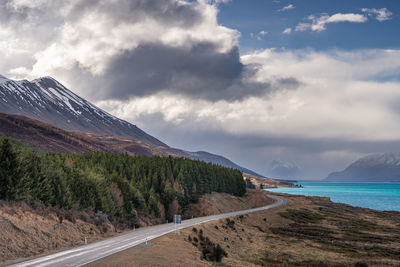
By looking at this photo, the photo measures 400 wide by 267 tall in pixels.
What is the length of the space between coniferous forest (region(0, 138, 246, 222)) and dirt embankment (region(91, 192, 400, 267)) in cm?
1656

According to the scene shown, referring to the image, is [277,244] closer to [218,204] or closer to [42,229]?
[42,229]

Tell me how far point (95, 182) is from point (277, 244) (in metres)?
34.4

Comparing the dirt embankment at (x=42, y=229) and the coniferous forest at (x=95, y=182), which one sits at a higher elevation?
the coniferous forest at (x=95, y=182)

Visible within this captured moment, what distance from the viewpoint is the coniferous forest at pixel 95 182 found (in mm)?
46500

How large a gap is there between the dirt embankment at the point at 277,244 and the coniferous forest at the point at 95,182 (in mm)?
16558

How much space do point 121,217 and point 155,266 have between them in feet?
121

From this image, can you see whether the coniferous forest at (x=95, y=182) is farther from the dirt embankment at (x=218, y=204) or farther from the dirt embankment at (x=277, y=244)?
the dirt embankment at (x=277, y=244)

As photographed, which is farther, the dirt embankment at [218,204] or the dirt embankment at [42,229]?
the dirt embankment at [218,204]

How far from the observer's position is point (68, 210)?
5212 centimetres

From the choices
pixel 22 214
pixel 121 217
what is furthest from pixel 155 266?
pixel 121 217

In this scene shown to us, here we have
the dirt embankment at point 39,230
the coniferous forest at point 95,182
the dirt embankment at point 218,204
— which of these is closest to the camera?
the dirt embankment at point 39,230

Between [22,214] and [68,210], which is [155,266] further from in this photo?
[68,210]

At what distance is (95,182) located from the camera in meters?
62.1

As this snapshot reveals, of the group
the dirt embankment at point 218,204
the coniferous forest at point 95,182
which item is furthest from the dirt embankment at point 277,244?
the coniferous forest at point 95,182
